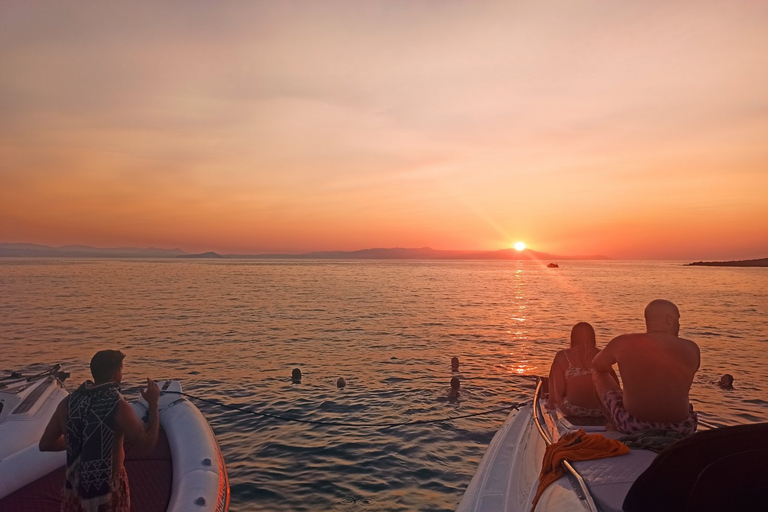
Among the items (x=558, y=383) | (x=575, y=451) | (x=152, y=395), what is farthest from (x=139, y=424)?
(x=558, y=383)

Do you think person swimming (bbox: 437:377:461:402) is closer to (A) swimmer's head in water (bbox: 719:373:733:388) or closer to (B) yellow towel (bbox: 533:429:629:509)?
(A) swimmer's head in water (bbox: 719:373:733:388)

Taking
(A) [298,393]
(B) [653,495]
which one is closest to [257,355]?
(A) [298,393]

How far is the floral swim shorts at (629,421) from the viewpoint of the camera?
5.79 meters

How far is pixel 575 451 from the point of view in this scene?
17.3ft

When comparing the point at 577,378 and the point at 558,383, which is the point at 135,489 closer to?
the point at 558,383

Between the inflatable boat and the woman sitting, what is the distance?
235 inches

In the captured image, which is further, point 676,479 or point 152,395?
point 152,395

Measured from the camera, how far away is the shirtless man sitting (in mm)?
5684

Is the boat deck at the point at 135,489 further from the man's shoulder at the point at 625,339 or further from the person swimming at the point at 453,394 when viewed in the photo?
the person swimming at the point at 453,394

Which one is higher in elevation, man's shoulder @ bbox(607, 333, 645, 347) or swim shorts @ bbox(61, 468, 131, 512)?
man's shoulder @ bbox(607, 333, 645, 347)

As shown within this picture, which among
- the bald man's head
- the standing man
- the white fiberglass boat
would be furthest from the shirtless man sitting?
the standing man

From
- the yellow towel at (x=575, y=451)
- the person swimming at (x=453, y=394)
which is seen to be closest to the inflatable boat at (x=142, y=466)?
the yellow towel at (x=575, y=451)

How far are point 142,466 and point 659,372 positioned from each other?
26.8 ft

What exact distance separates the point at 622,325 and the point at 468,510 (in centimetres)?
3332
